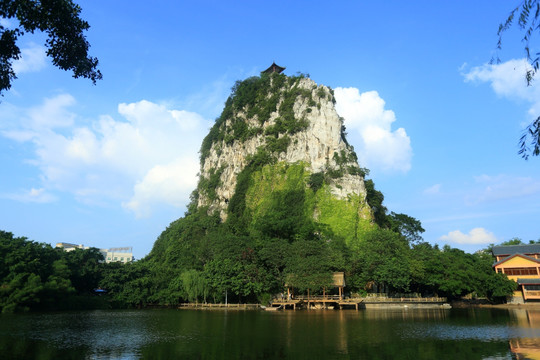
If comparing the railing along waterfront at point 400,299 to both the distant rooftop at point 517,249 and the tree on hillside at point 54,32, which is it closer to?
the distant rooftop at point 517,249

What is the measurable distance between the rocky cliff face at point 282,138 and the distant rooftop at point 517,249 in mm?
22325

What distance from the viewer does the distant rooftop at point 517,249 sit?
161 ft

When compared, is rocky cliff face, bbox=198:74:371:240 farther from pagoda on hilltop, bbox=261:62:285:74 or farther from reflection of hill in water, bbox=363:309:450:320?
reflection of hill in water, bbox=363:309:450:320

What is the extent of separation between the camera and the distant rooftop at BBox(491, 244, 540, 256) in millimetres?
49000

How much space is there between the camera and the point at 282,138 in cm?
5312

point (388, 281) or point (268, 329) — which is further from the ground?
point (388, 281)

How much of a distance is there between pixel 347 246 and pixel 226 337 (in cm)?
2689

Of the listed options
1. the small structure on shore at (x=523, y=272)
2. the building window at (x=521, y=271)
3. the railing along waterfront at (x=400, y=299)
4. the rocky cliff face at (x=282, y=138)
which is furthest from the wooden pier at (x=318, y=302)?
the building window at (x=521, y=271)

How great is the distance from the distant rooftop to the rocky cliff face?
22.3 metres

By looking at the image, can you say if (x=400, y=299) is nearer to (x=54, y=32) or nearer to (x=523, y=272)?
(x=523, y=272)

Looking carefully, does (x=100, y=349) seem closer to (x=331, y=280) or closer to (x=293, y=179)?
(x=331, y=280)

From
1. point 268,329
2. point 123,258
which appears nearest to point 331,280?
point 268,329

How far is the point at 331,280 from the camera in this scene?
113ft

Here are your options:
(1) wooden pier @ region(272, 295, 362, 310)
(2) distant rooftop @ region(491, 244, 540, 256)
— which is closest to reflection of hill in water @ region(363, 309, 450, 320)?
(1) wooden pier @ region(272, 295, 362, 310)
